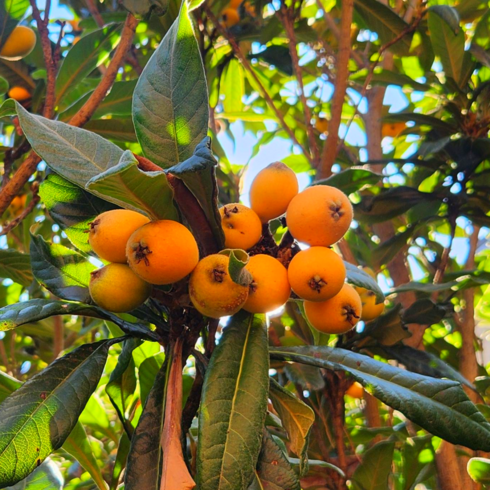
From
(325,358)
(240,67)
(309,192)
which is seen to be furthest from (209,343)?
(240,67)

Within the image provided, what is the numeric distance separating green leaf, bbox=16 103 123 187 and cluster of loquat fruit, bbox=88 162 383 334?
7 centimetres

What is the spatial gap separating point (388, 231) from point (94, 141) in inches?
59.7

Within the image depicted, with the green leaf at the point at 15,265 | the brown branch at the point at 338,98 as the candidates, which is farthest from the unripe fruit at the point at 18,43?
the brown branch at the point at 338,98


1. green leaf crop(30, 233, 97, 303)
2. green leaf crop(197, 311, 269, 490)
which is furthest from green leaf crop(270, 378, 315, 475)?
green leaf crop(30, 233, 97, 303)

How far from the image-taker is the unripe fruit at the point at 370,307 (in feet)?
4.81

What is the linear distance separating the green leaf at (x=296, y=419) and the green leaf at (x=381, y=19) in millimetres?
A: 1453

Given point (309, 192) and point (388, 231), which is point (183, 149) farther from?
point (388, 231)

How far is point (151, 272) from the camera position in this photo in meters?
0.72

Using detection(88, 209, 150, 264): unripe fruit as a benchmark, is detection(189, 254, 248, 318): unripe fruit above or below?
below

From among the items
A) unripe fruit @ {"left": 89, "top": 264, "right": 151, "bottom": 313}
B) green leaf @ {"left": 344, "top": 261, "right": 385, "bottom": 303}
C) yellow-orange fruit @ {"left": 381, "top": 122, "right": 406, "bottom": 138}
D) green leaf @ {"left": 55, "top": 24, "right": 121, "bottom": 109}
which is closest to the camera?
unripe fruit @ {"left": 89, "top": 264, "right": 151, "bottom": 313}

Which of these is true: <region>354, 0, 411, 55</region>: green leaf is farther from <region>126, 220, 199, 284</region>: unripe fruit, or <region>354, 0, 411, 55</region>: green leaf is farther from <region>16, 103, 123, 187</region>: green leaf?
<region>126, 220, 199, 284</region>: unripe fruit

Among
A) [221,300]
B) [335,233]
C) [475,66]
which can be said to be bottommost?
[221,300]

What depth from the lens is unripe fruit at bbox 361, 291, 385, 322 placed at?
1.47m

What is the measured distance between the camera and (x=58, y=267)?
0.97 metres
